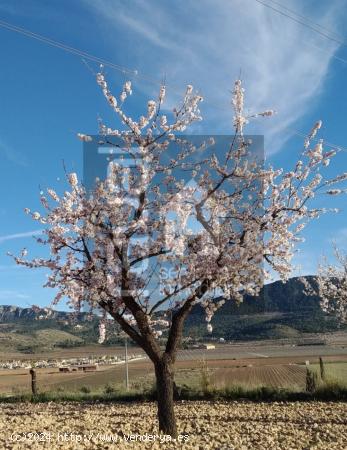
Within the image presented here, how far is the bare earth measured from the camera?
351 inches

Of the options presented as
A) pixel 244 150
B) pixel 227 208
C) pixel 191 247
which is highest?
pixel 244 150

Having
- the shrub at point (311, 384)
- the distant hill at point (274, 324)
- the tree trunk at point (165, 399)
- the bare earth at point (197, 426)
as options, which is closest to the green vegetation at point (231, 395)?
the shrub at point (311, 384)

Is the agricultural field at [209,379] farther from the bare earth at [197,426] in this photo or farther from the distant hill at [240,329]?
the distant hill at [240,329]

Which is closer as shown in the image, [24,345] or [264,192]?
[264,192]

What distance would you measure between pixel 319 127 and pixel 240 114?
5.53 feet

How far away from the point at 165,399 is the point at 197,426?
6.31ft

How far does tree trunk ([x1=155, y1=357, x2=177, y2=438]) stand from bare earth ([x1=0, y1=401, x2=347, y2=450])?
12.9 inches

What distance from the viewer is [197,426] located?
37.1 feet

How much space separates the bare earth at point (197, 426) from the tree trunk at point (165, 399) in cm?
33

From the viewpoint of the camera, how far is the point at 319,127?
34.7 feet

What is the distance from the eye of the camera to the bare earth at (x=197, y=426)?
29.3 feet

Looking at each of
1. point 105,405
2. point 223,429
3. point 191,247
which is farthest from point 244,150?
point 105,405

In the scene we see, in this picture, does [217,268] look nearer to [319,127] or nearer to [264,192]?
[264,192]

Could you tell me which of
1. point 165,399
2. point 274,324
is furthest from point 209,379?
point 274,324
